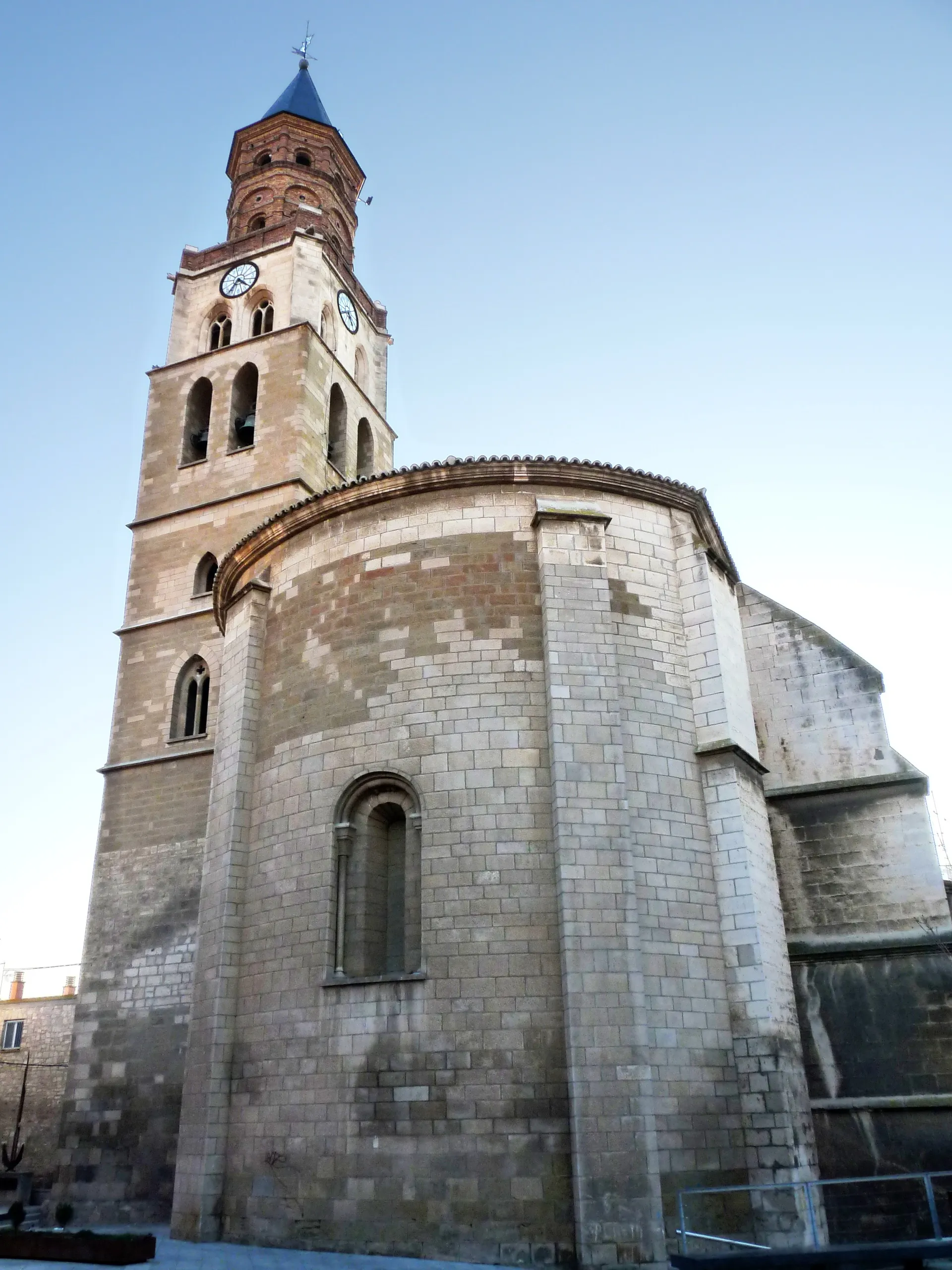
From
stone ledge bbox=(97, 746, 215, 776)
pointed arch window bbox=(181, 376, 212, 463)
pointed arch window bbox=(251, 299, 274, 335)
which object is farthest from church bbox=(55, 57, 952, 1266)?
pointed arch window bbox=(251, 299, 274, 335)

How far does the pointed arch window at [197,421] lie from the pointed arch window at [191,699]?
5.48 meters

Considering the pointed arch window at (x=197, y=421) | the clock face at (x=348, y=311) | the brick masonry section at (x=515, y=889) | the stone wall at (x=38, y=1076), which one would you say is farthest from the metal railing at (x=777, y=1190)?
the clock face at (x=348, y=311)

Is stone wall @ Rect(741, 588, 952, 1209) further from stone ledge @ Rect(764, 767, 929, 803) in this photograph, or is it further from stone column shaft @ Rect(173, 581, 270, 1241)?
stone column shaft @ Rect(173, 581, 270, 1241)

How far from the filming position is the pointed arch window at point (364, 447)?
85.5 ft

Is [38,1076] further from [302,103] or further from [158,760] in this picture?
[302,103]

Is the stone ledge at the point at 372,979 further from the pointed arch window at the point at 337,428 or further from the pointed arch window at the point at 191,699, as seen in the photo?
the pointed arch window at the point at 337,428

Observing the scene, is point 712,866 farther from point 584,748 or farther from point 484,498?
point 484,498

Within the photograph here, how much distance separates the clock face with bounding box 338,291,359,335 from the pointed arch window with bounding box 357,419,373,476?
264 centimetres

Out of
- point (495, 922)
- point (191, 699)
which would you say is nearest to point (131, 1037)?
point (191, 699)

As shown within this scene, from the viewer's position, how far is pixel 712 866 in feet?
40.1

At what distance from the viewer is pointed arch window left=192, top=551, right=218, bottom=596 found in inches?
853

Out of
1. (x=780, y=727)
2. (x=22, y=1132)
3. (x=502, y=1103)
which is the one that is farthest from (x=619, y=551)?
(x=22, y=1132)

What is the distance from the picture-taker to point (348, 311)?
2716 cm

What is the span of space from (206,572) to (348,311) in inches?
362
